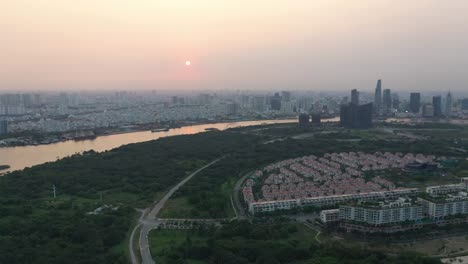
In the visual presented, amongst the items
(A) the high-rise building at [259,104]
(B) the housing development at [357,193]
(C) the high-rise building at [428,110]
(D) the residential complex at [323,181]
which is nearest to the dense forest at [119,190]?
(D) the residential complex at [323,181]

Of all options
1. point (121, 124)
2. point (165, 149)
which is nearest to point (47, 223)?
point (165, 149)

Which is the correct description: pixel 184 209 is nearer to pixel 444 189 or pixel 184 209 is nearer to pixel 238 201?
pixel 238 201

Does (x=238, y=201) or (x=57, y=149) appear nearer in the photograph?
(x=238, y=201)

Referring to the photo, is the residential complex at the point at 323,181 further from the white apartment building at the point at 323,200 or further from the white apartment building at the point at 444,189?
the white apartment building at the point at 444,189

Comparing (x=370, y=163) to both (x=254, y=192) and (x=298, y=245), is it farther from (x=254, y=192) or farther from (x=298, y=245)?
(x=298, y=245)

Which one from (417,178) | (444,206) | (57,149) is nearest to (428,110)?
(417,178)

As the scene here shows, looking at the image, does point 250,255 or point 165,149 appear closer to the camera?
point 250,255

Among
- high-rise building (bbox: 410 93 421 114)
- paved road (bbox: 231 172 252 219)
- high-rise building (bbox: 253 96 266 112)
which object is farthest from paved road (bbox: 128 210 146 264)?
high-rise building (bbox: 253 96 266 112)

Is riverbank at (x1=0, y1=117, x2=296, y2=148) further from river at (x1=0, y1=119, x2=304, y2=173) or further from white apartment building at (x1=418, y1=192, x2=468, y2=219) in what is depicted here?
white apartment building at (x1=418, y1=192, x2=468, y2=219)
